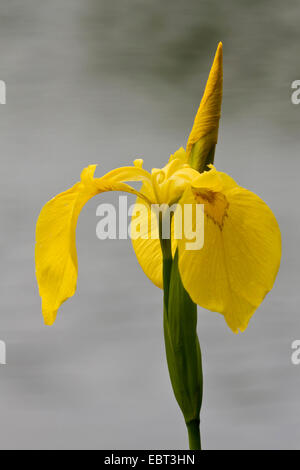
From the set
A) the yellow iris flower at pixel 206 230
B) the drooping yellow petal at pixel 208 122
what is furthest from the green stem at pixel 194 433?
the drooping yellow petal at pixel 208 122

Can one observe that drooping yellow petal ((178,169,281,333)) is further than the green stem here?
No

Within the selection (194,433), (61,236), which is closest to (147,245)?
(61,236)

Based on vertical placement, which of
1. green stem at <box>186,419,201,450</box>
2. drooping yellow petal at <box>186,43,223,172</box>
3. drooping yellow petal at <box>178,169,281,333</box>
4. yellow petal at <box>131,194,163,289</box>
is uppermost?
drooping yellow petal at <box>186,43,223,172</box>

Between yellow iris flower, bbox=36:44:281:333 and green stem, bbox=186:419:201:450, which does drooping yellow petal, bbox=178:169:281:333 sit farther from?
green stem, bbox=186:419:201:450

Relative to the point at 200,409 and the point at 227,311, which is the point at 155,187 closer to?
the point at 227,311

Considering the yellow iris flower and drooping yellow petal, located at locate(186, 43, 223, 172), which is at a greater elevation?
drooping yellow petal, located at locate(186, 43, 223, 172)

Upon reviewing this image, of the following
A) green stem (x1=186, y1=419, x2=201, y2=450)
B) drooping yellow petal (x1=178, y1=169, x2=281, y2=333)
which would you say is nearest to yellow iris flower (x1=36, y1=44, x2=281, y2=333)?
drooping yellow petal (x1=178, y1=169, x2=281, y2=333)

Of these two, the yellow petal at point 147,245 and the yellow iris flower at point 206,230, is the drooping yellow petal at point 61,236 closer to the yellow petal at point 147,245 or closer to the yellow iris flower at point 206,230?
the yellow iris flower at point 206,230
